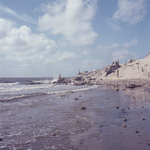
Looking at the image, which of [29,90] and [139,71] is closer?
[29,90]

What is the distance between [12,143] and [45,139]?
1587 mm

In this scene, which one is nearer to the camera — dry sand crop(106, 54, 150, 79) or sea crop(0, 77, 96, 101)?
sea crop(0, 77, 96, 101)

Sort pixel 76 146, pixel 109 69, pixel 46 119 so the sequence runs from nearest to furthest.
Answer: pixel 76 146 → pixel 46 119 → pixel 109 69

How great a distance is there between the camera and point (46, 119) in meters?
9.61

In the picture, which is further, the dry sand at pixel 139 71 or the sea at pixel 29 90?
the dry sand at pixel 139 71

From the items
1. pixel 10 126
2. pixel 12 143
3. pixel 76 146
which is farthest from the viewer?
pixel 10 126

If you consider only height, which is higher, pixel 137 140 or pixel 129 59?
pixel 129 59

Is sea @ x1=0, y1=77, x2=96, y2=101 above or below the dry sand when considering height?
below

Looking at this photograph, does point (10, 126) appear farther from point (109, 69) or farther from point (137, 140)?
point (109, 69)

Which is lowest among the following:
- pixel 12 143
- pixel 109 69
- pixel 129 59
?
pixel 12 143

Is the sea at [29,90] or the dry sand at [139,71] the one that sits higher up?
the dry sand at [139,71]

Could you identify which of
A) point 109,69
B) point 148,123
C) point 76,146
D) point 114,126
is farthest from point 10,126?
point 109,69

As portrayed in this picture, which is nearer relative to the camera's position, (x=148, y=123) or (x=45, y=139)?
(x=45, y=139)

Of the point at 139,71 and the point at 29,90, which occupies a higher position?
the point at 139,71
